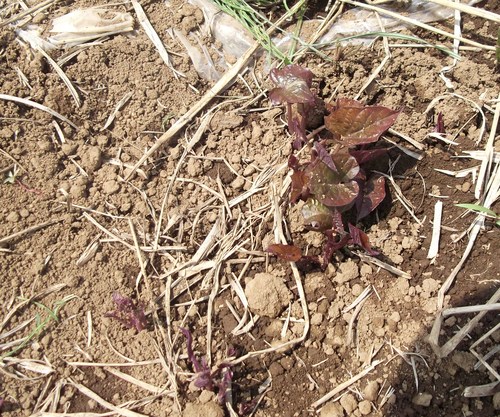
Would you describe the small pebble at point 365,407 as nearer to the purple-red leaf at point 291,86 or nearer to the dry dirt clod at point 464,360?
the dry dirt clod at point 464,360

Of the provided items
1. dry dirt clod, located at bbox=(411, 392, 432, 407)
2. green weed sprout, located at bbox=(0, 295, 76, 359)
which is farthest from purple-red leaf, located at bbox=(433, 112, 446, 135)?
green weed sprout, located at bbox=(0, 295, 76, 359)

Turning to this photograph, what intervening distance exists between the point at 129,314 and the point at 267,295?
553 mm

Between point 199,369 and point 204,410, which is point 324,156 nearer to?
point 199,369

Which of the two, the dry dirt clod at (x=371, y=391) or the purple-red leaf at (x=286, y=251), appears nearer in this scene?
the dry dirt clod at (x=371, y=391)

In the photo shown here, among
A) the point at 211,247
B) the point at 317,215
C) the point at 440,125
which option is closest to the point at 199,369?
the point at 211,247

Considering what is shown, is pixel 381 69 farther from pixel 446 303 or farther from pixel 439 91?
pixel 446 303

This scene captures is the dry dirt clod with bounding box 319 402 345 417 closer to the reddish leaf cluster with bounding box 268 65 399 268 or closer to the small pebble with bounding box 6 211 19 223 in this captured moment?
the reddish leaf cluster with bounding box 268 65 399 268

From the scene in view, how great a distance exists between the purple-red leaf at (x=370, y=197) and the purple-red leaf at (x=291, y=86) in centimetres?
43

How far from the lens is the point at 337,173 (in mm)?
2062

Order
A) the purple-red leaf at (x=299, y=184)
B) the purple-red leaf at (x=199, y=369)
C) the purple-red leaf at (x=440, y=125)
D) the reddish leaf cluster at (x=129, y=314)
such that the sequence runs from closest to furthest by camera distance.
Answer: the purple-red leaf at (x=199, y=369) → the reddish leaf cluster at (x=129, y=314) → the purple-red leaf at (x=299, y=184) → the purple-red leaf at (x=440, y=125)

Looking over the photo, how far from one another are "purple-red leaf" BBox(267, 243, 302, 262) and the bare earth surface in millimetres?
104

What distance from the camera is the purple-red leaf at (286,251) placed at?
205cm

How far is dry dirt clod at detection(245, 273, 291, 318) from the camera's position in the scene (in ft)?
6.75

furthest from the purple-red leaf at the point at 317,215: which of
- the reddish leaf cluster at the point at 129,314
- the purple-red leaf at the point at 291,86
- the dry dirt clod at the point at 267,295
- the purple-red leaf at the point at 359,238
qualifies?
the reddish leaf cluster at the point at 129,314
